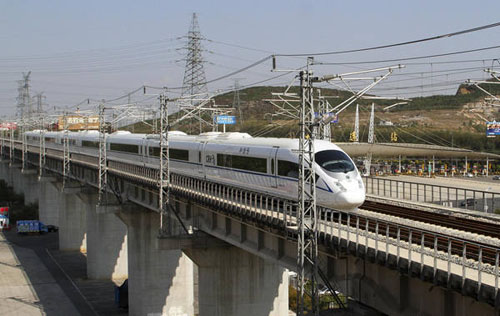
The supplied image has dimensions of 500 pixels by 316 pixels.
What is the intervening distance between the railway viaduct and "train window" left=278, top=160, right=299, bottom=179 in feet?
4.60

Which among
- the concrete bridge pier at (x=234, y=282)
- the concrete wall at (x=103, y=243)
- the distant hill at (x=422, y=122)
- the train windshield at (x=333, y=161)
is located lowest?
the concrete wall at (x=103, y=243)

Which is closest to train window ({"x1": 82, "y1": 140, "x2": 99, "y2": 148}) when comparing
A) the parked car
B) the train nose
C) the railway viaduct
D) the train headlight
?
the railway viaduct

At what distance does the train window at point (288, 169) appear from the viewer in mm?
27328

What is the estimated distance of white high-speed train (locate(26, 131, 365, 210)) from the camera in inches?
992

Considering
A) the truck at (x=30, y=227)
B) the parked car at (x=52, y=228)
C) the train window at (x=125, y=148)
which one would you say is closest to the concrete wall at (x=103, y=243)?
the train window at (x=125, y=148)

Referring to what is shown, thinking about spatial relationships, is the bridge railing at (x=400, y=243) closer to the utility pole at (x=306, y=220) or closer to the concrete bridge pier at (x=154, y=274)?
the utility pole at (x=306, y=220)

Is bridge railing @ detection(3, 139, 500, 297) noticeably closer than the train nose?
Yes

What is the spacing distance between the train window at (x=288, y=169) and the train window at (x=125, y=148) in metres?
26.6

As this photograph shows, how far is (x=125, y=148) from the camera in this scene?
5712 cm

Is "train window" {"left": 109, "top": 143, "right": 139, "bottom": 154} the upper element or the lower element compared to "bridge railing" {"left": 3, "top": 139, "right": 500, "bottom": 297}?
upper

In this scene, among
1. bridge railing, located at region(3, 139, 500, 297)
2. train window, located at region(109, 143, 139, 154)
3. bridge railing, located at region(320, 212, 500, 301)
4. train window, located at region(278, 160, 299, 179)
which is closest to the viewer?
bridge railing, located at region(320, 212, 500, 301)

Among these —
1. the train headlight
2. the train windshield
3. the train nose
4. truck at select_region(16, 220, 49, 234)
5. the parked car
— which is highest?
the train windshield

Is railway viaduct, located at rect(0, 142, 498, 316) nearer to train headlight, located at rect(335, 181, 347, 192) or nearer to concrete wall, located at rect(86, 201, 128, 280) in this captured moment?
concrete wall, located at rect(86, 201, 128, 280)

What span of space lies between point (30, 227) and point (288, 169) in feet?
234
